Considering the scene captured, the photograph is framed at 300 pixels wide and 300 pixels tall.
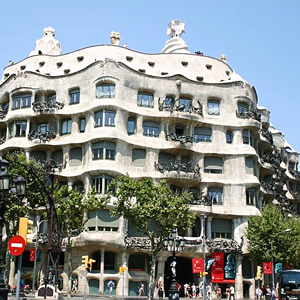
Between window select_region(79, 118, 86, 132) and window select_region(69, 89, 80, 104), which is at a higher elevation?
window select_region(69, 89, 80, 104)

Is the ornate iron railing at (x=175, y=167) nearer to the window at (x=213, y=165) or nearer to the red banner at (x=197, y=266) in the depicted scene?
the window at (x=213, y=165)

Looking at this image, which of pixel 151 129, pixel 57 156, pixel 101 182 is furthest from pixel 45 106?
pixel 151 129

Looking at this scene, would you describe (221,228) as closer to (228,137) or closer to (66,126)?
(228,137)

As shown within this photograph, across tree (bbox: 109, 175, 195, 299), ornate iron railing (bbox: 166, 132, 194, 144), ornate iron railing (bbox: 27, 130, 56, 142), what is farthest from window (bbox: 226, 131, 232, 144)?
ornate iron railing (bbox: 27, 130, 56, 142)

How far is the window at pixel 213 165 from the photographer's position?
5675 cm

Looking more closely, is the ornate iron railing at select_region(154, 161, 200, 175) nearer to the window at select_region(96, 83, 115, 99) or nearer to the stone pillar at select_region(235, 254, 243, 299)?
the window at select_region(96, 83, 115, 99)

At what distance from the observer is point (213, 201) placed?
2186 inches

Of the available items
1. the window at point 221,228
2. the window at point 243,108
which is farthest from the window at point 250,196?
the window at point 243,108

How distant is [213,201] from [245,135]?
8498 millimetres

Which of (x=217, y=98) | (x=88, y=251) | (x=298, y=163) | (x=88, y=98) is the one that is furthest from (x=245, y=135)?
(x=298, y=163)

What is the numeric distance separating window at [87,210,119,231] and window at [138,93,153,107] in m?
12.8

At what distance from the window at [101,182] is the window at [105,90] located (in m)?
8.63

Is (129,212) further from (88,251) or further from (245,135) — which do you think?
(245,135)

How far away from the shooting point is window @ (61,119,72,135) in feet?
182
